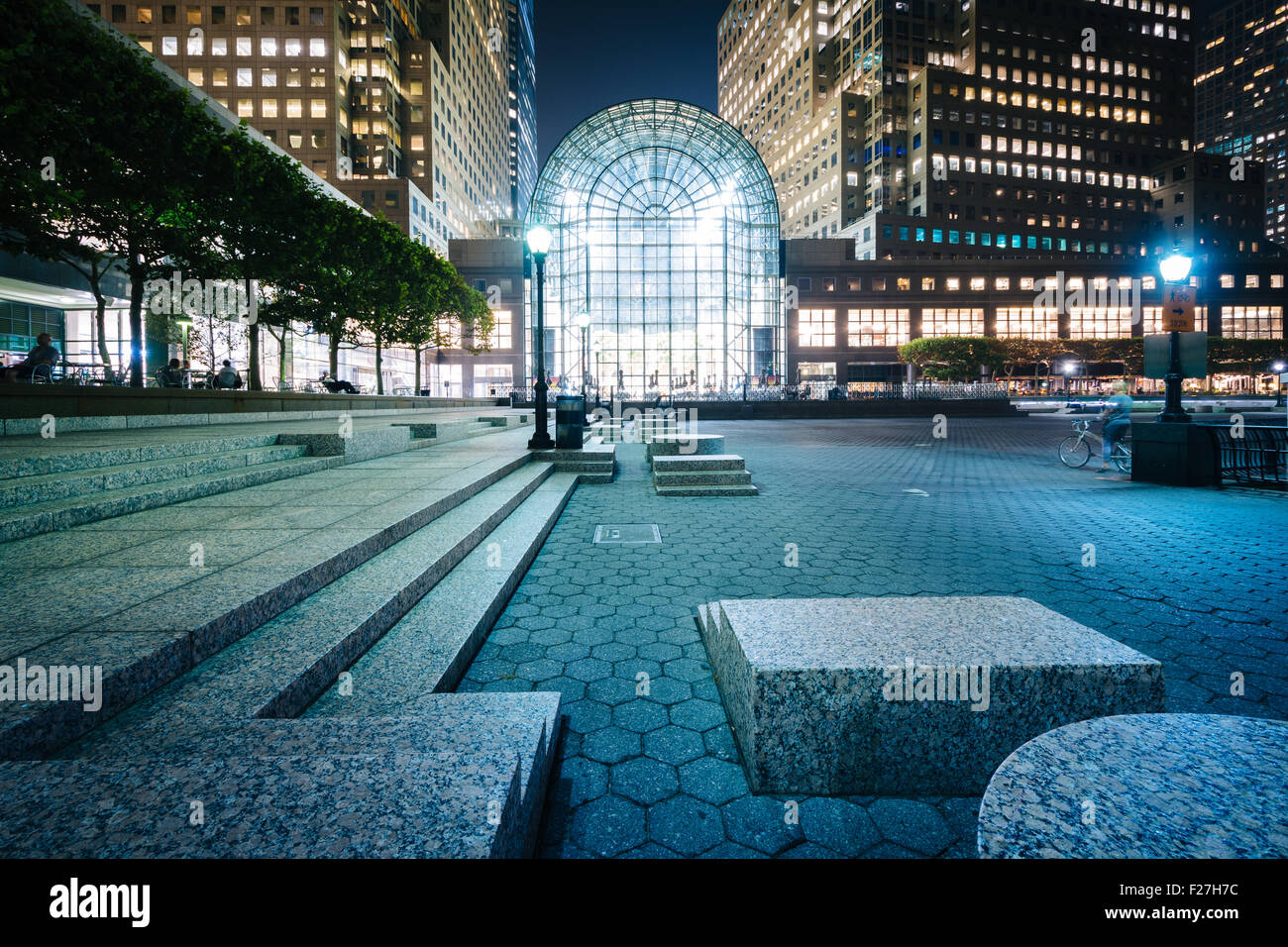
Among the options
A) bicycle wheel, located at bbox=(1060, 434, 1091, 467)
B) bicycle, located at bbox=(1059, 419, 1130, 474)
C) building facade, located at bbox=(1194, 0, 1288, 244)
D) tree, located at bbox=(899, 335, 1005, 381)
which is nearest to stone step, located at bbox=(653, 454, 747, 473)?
bicycle, located at bbox=(1059, 419, 1130, 474)

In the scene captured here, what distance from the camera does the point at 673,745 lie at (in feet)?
9.34

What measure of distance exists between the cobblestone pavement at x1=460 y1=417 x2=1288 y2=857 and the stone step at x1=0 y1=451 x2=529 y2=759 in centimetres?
117

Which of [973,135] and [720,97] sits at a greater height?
[720,97]

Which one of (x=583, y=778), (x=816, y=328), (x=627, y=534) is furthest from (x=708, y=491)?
(x=816, y=328)

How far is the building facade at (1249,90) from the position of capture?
158 meters

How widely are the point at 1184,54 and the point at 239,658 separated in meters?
154

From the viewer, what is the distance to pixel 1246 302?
3231 inches

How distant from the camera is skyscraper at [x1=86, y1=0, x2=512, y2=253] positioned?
6756 centimetres

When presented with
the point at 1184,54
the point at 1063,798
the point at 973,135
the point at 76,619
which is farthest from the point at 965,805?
the point at 1184,54

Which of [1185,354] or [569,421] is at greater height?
[1185,354]

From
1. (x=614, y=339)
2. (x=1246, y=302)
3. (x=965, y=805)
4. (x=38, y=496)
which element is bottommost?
(x=965, y=805)

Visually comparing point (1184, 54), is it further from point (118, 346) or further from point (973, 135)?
point (118, 346)

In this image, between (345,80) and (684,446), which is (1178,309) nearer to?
(684,446)

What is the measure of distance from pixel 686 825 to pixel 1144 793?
4.89 feet
